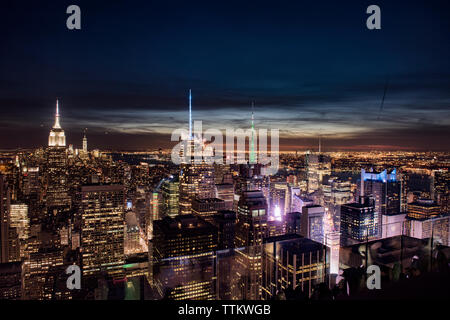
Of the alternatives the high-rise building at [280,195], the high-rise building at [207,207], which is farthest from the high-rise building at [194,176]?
the high-rise building at [280,195]

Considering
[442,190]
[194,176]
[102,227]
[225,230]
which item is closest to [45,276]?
[102,227]

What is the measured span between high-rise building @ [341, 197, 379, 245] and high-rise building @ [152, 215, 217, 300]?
681 centimetres

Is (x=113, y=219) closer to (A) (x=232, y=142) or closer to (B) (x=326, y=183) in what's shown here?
→ (A) (x=232, y=142)

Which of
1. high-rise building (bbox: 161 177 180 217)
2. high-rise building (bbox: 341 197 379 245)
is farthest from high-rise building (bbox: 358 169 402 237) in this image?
high-rise building (bbox: 161 177 180 217)

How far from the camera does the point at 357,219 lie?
50.2 feet

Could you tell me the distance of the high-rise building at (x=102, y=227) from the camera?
15836 millimetres

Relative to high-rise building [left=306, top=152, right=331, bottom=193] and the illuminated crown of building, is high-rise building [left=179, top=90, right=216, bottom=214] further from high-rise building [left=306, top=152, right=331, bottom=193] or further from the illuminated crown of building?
the illuminated crown of building

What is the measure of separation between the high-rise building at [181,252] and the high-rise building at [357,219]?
6807 mm

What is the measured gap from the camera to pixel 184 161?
2462 centimetres

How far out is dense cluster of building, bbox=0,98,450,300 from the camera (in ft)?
29.9

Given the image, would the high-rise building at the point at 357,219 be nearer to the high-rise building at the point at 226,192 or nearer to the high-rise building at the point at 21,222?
the high-rise building at the point at 226,192

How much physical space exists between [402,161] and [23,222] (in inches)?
747

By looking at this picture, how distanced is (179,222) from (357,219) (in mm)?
9015

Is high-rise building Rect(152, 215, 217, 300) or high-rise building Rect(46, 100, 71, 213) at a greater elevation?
high-rise building Rect(46, 100, 71, 213)
